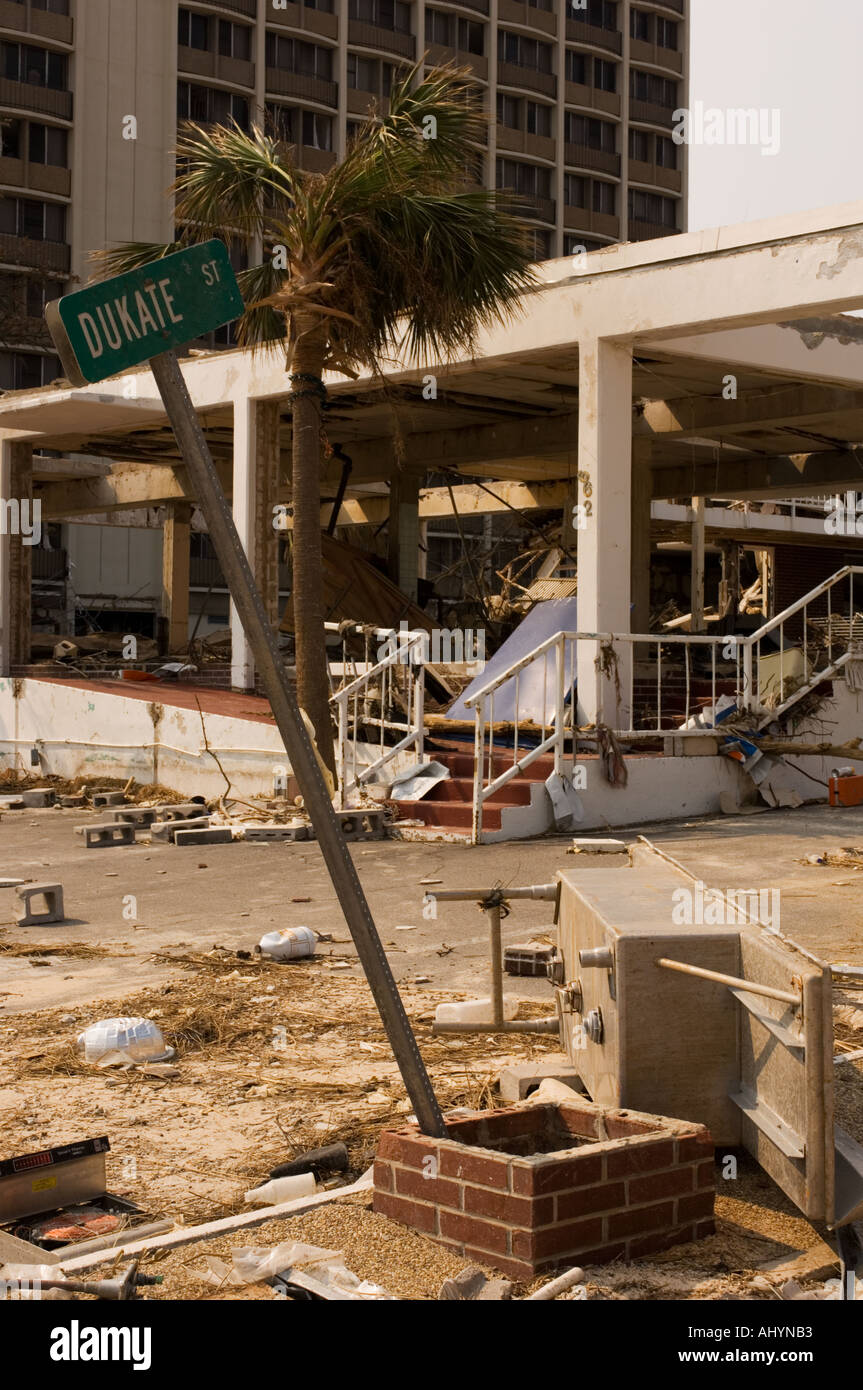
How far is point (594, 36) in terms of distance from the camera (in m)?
65.1

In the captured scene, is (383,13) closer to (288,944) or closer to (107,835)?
(107,835)

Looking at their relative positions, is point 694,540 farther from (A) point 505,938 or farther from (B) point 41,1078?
(B) point 41,1078

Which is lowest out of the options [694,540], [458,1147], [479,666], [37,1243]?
[37,1243]

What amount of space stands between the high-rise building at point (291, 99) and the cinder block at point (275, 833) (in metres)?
29.5

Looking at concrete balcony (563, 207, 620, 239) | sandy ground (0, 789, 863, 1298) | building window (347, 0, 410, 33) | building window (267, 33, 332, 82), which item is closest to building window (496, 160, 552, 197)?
concrete balcony (563, 207, 620, 239)

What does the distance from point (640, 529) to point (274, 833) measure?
9.24m

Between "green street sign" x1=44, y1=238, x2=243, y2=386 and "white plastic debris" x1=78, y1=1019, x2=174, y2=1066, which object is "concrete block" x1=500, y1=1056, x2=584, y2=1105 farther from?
"green street sign" x1=44, y1=238, x2=243, y2=386

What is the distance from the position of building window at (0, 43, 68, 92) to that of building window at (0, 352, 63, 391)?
28.5ft

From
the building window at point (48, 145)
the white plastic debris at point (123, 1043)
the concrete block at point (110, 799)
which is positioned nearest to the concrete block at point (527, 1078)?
the white plastic debris at point (123, 1043)

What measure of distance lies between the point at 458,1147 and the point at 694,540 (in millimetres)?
23449

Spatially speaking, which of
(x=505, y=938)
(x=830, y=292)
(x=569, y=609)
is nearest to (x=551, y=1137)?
(x=505, y=938)

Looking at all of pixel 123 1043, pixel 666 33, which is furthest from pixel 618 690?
pixel 666 33

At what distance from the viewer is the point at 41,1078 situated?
18.3 feet

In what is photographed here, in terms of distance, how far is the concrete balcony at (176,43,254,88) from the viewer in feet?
172
